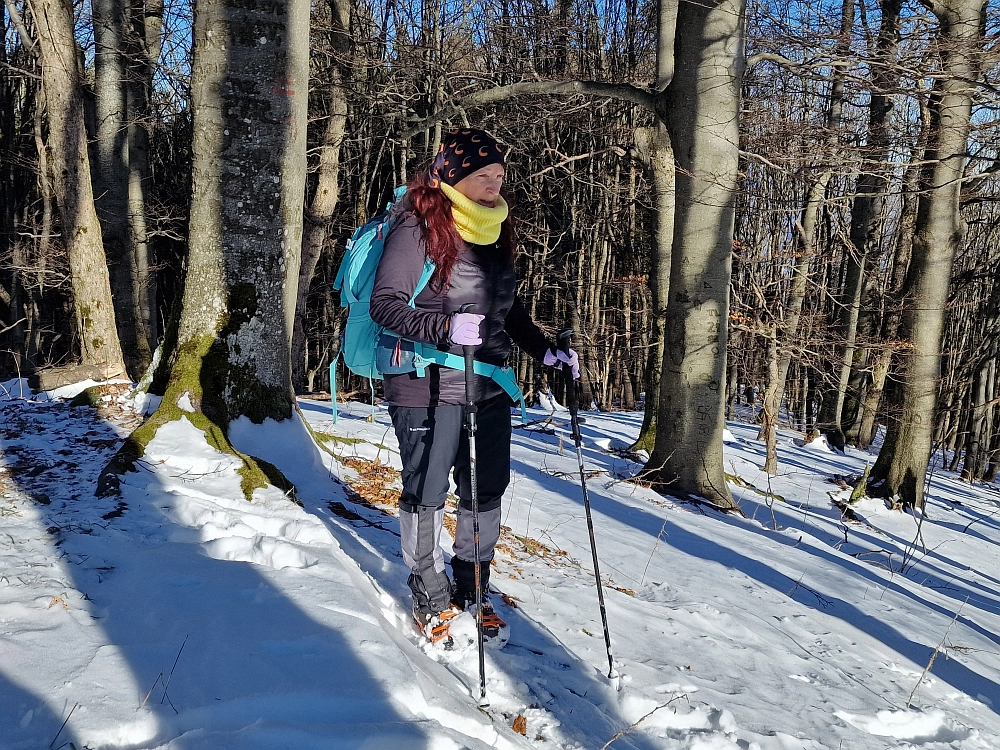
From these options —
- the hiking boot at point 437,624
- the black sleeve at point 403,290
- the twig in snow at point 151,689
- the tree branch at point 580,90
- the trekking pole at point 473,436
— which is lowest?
the hiking boot at point 437,624

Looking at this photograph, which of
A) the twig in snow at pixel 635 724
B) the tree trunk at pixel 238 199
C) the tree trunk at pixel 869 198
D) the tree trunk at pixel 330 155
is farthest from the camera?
the tree trunk at pixel 330 155

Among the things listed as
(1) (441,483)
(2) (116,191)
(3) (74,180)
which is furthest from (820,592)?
(2) (116,191)

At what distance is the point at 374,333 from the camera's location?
9.64ft

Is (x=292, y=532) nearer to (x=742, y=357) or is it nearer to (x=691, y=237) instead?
(x=691, y=237)

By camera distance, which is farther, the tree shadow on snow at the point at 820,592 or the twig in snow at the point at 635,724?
the tree shadow on snow at the point at 820,592

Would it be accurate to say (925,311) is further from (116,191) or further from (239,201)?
(116,191)

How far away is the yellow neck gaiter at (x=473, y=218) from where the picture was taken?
278cm

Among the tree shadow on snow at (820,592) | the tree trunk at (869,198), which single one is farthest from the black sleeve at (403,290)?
the tree trunk at (869,198)

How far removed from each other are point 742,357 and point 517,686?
437 inches

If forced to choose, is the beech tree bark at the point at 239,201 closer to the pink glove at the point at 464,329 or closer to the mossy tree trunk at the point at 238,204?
the mossy tree trunk at the point at 238,204

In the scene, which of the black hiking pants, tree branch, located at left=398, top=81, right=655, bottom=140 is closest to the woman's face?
the black hiking pants

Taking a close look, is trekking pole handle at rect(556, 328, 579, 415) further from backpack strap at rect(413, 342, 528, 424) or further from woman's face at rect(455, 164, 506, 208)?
woman's face at rect(455, 164, 506, 208)

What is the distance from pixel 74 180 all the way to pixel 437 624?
23.7ft

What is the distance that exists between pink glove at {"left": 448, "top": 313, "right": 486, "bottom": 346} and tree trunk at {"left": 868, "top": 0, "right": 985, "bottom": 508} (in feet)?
24.4
